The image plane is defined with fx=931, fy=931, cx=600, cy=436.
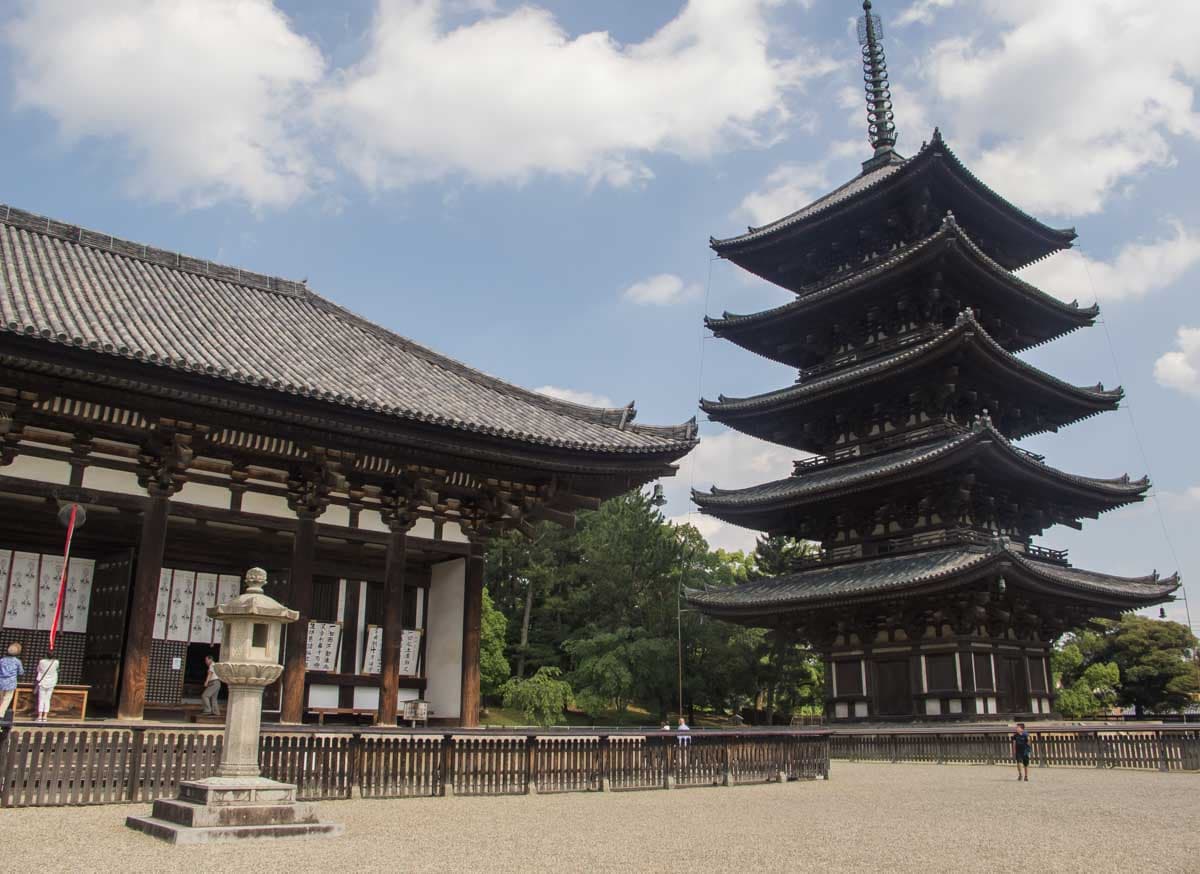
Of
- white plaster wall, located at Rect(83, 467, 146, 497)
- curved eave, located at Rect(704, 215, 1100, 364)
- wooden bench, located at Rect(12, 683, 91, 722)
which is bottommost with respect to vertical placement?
wooden bench, located at Rect(12, 683, 91, 722)

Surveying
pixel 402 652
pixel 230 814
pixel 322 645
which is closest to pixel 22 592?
pixel 322 645

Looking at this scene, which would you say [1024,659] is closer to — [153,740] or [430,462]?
[430,462]

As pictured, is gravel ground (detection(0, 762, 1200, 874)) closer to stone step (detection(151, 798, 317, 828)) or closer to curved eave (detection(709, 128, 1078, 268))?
stone step (detection(151, 798, 317, 828))

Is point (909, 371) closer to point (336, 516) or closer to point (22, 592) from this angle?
point (336, 516)

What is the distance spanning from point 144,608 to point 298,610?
2.27m

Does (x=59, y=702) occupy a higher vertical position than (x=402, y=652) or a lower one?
lower

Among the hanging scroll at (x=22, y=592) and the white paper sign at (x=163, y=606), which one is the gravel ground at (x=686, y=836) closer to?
the white paper sign at (x=163, y=606)

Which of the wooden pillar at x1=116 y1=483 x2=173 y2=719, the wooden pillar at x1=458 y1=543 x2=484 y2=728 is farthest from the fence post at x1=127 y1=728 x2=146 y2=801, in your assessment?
the wooden pillar at x1=458 y1=543 x2=484 y2=728

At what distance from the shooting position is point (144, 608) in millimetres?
13711

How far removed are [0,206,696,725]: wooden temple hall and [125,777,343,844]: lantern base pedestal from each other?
4339mm

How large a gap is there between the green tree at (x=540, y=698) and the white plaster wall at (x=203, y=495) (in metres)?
Result: 31.4

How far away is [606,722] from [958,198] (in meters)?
31.7

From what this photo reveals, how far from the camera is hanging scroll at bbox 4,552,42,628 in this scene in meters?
14.9

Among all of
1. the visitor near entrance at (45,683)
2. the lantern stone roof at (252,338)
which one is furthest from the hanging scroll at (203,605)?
the lantern stone roof at (252,338)
